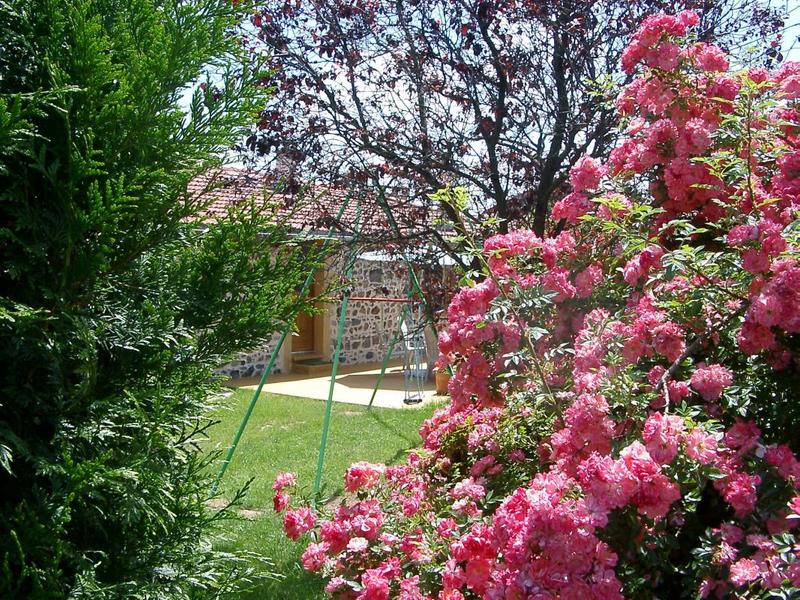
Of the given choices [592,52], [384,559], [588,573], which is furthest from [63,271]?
[592,52]

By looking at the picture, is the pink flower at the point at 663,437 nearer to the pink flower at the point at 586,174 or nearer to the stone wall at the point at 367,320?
the pink flower at the point at 586,174

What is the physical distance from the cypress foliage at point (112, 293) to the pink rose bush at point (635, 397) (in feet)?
2.37

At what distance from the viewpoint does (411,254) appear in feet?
19.6

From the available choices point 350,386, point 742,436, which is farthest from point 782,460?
point 350,386

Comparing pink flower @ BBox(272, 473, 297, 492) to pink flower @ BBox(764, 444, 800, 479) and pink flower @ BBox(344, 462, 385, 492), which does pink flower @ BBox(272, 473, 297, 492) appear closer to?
pink flower @ BBox(344, 462, 385, 492)

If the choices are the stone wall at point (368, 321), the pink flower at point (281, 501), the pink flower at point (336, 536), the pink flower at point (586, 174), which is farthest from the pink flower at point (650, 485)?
the stone wall at point (368, 321)

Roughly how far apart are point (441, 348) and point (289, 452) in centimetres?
476

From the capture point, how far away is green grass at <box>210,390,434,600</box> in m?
4.43

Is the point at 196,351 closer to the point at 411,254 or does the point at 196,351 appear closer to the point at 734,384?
the point at 734,384

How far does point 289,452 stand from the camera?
736 centimetres

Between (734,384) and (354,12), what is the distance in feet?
13.3

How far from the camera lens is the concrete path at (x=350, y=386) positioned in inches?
432

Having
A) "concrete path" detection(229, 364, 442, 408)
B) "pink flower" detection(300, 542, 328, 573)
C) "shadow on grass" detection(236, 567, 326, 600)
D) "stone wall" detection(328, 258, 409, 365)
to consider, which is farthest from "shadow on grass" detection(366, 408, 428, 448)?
"stone wall" detection(328, 258, 409, 365)

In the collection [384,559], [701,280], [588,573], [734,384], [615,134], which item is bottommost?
[384,559]
